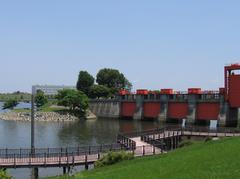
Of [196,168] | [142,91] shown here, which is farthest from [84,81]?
[196,168]

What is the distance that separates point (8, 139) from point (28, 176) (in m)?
39.5

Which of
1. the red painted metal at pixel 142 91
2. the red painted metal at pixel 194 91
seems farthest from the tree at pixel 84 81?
the red painted metal at pixel 194 91

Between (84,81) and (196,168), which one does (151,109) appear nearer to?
(84,81)

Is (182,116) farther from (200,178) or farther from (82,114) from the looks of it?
(200,178)

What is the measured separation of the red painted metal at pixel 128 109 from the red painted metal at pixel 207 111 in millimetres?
28399

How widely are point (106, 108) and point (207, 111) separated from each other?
4548cm

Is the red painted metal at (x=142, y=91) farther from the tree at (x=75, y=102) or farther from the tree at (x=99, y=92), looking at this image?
the tree at (x=99, y=92)

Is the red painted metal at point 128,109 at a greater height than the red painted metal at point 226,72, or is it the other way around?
the red painted metal at point 226,72

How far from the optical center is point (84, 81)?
17525cm

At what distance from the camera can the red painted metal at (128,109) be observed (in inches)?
5497

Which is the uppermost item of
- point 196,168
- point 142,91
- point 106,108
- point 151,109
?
point 142,91

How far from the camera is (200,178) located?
19.1 m

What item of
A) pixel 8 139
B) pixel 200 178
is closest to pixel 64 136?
pixel 8 139

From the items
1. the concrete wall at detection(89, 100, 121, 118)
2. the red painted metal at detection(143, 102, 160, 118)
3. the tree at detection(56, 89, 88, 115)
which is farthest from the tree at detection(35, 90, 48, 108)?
the red painted metal at detection(143, 102, 160, 118)
